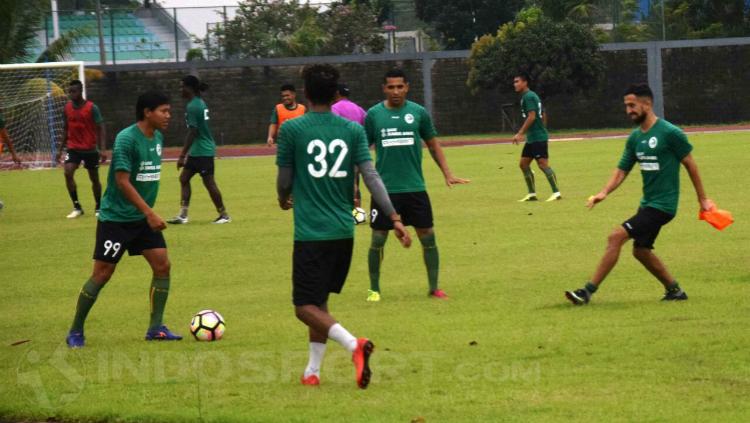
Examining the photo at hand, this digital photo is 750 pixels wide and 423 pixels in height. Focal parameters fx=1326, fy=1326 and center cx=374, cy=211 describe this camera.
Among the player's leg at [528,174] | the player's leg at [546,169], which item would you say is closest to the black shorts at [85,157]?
the player's leg at [528,174]

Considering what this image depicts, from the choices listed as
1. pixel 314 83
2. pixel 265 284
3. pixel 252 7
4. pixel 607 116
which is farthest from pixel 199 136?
pixel 252 7

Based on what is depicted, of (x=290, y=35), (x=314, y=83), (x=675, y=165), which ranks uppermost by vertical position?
(x=290, y=35)

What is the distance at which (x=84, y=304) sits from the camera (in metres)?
10.4

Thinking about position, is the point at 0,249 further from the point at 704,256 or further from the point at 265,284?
the point at 704,256

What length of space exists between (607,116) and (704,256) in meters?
38.7

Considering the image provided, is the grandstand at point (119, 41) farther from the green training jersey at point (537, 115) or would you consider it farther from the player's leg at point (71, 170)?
the green training jersey at point (537, 115)

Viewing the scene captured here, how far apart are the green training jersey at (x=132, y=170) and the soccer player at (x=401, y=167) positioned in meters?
2.40

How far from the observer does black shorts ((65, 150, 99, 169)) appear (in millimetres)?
22531

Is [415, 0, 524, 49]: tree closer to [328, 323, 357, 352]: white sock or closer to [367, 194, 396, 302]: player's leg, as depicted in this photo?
[367, 194, 396, 302]: player's leg

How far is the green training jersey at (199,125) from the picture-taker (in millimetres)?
20016

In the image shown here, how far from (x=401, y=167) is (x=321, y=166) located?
4.20 metres

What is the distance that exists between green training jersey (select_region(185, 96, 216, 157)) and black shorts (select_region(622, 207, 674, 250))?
1001 cm

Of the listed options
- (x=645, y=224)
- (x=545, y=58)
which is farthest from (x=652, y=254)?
(x=545, y=58)

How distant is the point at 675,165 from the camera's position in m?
11.4
